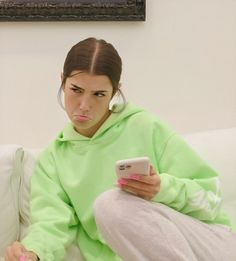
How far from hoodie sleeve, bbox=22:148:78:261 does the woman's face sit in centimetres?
19

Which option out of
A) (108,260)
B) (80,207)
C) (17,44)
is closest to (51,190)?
(80,207)

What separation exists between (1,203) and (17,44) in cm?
70

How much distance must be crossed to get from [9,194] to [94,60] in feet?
1.59

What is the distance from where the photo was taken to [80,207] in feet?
4.10

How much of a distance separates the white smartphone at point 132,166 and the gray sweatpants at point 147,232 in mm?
65

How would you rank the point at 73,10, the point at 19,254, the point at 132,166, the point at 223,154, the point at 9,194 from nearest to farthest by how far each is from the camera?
the point at 132,166 → the point at 19,254 → the point at 9,194 → the point at 223,154 → the point at 73,10

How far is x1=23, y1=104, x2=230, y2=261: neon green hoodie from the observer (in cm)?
116

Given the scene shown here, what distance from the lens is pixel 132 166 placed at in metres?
0.89

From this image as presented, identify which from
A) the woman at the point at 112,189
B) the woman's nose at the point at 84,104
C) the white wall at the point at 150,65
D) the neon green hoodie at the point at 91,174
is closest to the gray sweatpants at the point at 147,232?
the woman at the point at 112,189

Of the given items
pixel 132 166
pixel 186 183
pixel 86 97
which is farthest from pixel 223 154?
pixel 132 166

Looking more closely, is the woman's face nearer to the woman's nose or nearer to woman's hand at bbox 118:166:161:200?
the woman's nose

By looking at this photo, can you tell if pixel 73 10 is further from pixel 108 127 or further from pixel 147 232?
pixel 147 232

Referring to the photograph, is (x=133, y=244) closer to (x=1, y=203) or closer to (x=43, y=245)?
(x=43, y=245)

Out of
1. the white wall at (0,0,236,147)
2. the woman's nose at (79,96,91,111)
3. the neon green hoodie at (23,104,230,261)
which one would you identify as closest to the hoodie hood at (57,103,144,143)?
the neon green hoodie at (23,104,230,261)
